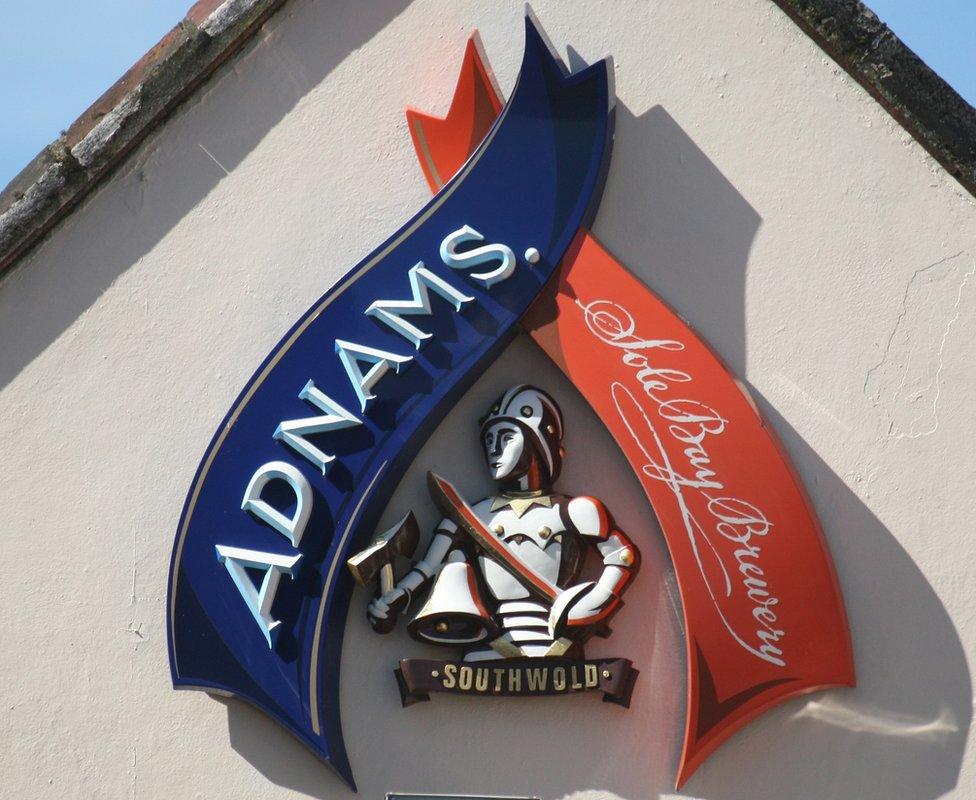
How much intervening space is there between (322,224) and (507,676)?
89.7 inches

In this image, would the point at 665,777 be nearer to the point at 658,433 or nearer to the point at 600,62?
the point at 658,433

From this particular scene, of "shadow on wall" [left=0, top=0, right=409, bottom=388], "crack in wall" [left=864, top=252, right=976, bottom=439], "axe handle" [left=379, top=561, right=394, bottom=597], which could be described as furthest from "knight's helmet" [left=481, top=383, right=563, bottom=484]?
"shadow on wall" [left=0, top=0, right=409, bottom=388]

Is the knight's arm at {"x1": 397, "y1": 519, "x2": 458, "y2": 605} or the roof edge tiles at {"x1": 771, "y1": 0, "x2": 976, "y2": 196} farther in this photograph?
the roof edge tiles at {"x1": 771, "y1": 0, "x2": 976, "y2": 196}

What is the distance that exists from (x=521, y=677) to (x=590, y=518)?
0.73 meters

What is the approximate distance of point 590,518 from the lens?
6.43 meters

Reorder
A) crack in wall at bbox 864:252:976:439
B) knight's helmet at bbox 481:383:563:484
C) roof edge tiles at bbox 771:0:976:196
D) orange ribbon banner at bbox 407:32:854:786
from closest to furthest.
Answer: orange ribbon banner at bbox 407:32:854:786, knight's helmet at bbox 481:383:563:484, crack in wall at bbox 864:252:976:439, roof edge tiles at bbox 771:0:976:196

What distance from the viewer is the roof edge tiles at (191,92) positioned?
6789mm

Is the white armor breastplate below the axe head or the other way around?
the other way around

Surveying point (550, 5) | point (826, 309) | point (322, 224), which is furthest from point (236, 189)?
point (826, 309)

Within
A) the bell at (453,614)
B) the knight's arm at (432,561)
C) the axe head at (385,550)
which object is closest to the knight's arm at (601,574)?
the bell at (453,614)

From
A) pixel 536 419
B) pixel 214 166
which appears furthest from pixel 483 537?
pixel 214 166

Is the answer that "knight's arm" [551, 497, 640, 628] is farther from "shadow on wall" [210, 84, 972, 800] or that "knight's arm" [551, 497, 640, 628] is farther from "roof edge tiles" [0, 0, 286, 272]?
"roof edge tiles" [0, 0, 286, 272]

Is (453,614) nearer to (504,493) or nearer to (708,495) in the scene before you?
(504,493)

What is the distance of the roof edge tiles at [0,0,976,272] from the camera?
6789mm
